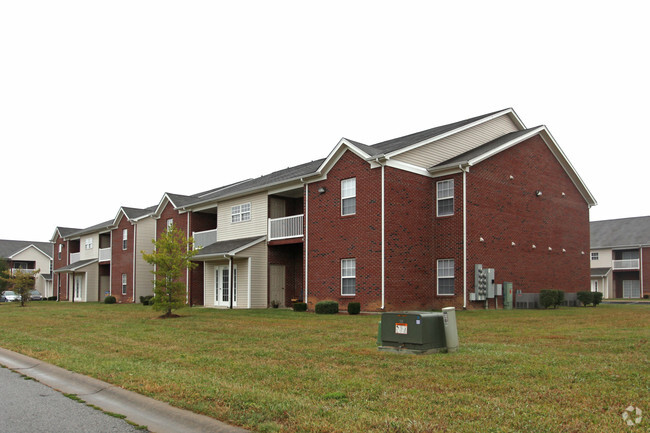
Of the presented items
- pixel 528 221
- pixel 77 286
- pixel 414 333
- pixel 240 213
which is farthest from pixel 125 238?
pixel 414 333

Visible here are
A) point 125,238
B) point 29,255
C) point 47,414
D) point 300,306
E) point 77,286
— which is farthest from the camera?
point 29,255

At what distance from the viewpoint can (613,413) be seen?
5.84 metres

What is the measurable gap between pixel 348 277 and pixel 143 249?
21.4 metres

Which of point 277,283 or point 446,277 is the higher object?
point 446,277

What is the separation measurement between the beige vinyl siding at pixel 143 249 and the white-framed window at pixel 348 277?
20.8 meters

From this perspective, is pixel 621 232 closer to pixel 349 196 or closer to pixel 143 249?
pixel 349 196

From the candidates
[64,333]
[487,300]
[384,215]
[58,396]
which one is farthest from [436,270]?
[58,396]

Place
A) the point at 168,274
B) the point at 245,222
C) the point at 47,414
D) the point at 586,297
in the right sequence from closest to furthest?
1. the point at 47,414
2. the point at 168,274
3. the point at 586,297
4. the point at 245,222

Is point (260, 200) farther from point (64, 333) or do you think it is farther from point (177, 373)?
point (177, 373)

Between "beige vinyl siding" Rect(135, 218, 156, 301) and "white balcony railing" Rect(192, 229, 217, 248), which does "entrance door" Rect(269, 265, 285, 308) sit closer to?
"white balcony railing" Rect(192, 229, 217, 248)

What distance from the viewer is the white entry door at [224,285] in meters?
29.0

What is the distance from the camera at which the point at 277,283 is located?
2898 cm

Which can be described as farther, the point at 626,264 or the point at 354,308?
the point at 626,264

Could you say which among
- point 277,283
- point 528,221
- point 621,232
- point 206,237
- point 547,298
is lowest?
point 547,298
